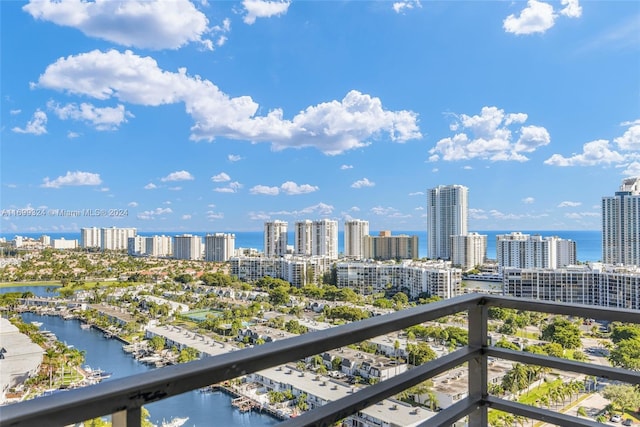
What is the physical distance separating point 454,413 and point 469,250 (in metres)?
3.98

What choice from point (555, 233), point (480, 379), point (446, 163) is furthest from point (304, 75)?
point (480, 379)

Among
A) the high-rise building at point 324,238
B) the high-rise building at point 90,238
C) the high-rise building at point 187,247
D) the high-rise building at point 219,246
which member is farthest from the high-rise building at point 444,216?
the high-rise building at point 90,238

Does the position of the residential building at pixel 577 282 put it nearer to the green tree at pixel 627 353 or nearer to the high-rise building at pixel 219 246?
the green tree at pixel 627 353

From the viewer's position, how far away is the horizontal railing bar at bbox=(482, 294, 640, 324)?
119 centimetres

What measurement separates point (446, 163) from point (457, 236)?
5.63 ft

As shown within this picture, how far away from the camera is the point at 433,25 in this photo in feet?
16.6

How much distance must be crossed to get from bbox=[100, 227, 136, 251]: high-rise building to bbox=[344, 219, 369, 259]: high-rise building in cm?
260

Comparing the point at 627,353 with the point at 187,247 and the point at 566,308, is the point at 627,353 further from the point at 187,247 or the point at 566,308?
the point at 187,247

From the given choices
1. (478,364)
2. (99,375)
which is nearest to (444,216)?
(478,364)

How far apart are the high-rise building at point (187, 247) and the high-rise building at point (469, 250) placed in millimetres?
3062

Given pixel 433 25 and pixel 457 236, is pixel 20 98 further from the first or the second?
pixel 457 236

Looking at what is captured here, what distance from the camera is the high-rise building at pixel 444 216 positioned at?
5.35 metres

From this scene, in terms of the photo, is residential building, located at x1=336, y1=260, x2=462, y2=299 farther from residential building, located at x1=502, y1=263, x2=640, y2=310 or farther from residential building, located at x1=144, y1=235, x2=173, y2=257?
residential building, located at x1=144, y1=235, x2=173, y2=257

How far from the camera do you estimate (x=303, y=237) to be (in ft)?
18.4
